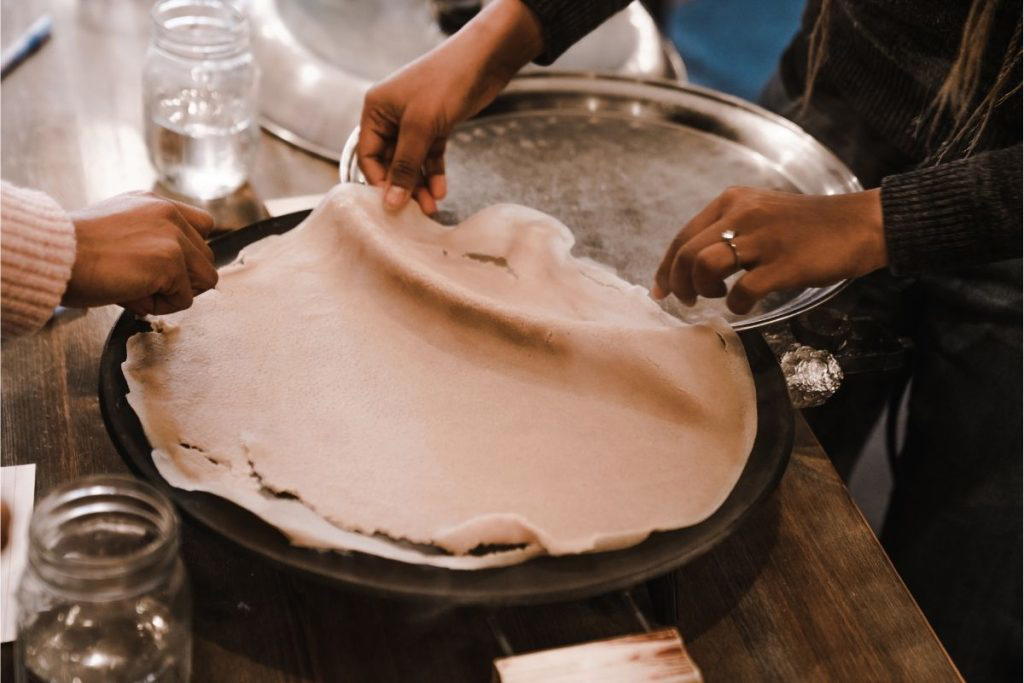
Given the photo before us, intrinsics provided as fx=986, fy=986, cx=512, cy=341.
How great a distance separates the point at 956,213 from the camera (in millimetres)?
851

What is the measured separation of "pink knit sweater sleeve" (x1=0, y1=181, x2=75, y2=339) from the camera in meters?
0.70

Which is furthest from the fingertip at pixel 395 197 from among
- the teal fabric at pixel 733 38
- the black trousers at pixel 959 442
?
the teal fabric at pixel 733 38

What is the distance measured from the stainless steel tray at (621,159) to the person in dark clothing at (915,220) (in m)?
0.09

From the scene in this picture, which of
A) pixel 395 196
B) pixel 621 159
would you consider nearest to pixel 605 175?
pixel 621 159

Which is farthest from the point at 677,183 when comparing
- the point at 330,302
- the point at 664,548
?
the point at 664,548

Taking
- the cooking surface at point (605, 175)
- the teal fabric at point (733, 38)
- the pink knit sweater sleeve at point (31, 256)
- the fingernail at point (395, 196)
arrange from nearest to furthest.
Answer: the pink knit sweater sleeve at point (31, 256) < the fingernail at point (395, 196) < the cooking surface at point (605, 175) < the teal fabric at point (733, 38)

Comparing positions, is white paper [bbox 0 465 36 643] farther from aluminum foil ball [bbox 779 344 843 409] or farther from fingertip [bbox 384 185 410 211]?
aluminum foil ball [bbox 779 344 843 409]

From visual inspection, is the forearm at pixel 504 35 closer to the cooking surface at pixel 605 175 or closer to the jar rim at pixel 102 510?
the cooking surface at pixel 605 175

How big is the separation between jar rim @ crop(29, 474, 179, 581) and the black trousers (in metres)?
0.82

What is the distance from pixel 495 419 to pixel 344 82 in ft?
2.13

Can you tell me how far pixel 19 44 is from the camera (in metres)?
1.43

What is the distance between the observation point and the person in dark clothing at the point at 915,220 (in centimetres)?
86

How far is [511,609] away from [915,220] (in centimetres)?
48

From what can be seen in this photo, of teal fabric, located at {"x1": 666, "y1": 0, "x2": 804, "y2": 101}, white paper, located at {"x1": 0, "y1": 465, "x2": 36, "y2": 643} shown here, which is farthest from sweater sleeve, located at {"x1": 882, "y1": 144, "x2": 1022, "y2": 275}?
teal fabric, located at {"x1": 666, "y1": 0, "x2": 804, "y2": 101}
